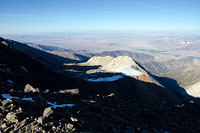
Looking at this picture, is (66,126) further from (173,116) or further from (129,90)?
(129,90)

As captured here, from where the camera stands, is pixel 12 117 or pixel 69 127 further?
pixel 12 117

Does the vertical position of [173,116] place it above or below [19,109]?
below

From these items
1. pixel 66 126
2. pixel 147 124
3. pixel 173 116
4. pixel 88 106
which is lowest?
pixel 173 116

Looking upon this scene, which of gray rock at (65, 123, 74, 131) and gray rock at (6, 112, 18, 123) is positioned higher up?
gray rock at (6, 112, 18, 123)

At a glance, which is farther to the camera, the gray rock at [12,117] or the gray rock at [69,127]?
the gray rock at [12,117]

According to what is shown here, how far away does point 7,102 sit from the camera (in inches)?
350

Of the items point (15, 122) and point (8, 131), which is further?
point (15, 122)

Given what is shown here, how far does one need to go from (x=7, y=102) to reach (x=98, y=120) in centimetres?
522

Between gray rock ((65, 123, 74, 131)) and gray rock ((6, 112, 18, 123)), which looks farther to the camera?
gray rock ((6, 112, 18, 123))

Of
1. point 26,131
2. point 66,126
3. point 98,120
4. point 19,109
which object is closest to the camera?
point 26,131

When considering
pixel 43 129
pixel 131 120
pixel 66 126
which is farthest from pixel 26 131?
pixel 131 120

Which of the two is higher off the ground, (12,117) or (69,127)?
(12,117)

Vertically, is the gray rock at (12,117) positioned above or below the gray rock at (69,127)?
above

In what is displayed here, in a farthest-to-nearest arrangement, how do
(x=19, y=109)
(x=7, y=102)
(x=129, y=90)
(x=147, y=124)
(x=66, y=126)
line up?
(x=129, y=90) < (x=147, y=124) < (x=7, y=102) < (x=19, y=109) < (x=66, y=126)
